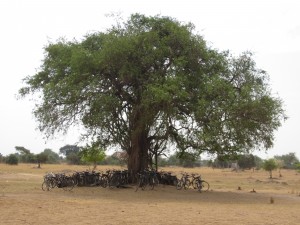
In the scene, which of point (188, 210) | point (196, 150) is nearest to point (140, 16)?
point (196, 150)

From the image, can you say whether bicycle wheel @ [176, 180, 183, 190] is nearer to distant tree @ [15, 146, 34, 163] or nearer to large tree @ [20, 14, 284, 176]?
large tree @ [20, 14, 284, 176]

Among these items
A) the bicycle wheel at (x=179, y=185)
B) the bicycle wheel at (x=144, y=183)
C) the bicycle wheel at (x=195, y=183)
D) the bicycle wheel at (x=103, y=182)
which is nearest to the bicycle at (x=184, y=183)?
the bicycle wheel at (x=179, y=185)

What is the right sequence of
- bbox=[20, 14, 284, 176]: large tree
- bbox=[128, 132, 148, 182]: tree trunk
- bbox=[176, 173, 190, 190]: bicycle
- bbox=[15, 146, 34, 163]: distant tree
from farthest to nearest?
bbox=[15, 146, 34, 163]: distant tree → bbox=[176, 173, 190, 190]: bicycle → bbox=[128, 132, 148, 182]: tree trunk → bbox=[20, 14, 284, 176]: large tree

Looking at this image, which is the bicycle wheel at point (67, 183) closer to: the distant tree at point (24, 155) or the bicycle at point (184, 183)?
the bicycle at point (184, 183)

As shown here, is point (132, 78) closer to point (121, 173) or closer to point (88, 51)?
point (88, 51)

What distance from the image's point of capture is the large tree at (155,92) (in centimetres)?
2048

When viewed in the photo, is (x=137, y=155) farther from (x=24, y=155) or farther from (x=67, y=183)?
(x=24, y=155)

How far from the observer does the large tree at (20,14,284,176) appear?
20484mm

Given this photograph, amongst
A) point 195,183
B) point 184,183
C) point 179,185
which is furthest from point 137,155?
point 195,183

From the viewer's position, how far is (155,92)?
19.8m

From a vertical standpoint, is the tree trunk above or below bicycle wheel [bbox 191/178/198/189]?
above

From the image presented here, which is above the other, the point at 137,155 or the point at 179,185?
the point at 137,155

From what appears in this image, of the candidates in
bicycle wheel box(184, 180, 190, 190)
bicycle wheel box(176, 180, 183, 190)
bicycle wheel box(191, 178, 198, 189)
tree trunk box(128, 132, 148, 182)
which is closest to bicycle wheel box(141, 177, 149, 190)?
tree trunk box(128, 132, 148, 182)

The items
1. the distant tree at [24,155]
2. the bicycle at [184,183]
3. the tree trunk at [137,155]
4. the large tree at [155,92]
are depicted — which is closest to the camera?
the large tree at [155,92]
